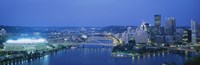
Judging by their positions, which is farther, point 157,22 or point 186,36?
point 157,22

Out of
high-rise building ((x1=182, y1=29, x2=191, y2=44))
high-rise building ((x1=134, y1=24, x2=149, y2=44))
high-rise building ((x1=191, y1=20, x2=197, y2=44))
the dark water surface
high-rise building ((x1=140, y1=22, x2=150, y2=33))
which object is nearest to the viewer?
the dark water surface

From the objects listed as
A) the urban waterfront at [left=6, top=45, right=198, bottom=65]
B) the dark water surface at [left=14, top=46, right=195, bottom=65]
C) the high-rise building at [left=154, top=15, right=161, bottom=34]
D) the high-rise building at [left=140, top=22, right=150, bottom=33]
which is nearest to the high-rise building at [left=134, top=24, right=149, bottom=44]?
the high-rise building at [left=140, top=22, right=150, bottom=33]

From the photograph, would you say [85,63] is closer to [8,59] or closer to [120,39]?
[8,59]

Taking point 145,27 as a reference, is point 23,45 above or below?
below

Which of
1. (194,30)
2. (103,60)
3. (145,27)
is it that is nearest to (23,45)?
(103,60)

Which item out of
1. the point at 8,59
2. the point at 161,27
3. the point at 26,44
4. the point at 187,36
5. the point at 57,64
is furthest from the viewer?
the point at 161,27

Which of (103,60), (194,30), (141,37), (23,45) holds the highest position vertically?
(194,30)

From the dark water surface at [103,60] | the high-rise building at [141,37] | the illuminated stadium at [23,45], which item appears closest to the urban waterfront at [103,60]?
the dark water surface at [103,60]

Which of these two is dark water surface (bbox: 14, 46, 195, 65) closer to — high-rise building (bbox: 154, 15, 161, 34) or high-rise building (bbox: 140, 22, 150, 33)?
high-rise building (bbox: 140, 22, 150, 33)

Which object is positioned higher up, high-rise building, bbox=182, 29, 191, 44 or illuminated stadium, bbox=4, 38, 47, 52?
high-rise building, bbox=182, 29, 191, 44

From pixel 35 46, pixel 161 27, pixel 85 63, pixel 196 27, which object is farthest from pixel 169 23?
pixel 85 63

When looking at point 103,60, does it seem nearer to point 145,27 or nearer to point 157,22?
point 145,27
